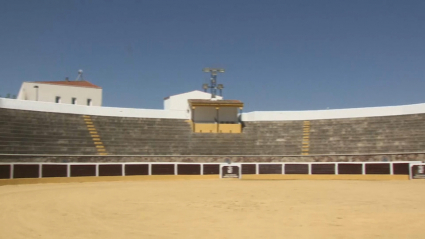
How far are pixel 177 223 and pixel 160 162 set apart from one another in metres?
15.4

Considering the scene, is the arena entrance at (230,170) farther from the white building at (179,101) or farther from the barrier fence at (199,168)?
the white building at (179,101)

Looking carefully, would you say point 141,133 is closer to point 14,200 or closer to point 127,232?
point 14,200

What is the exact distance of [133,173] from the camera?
2386cm

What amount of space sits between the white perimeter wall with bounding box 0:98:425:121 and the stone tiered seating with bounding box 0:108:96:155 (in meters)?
0.56

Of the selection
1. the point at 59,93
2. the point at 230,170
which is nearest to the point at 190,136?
the point at 230,170

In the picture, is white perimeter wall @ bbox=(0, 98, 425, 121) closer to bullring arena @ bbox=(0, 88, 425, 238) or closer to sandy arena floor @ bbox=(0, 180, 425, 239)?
bullring arena @ bbox=(0, 88, 425, 238)

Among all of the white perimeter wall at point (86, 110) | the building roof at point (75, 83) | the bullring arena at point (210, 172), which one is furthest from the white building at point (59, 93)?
the bullring arena at point (210, 172)

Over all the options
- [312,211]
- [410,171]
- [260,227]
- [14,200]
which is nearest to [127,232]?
[260,227]

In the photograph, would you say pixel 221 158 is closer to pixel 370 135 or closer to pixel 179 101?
pixel 370 135

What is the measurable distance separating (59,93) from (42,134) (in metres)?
14.2

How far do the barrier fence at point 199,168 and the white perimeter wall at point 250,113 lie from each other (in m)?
5.49

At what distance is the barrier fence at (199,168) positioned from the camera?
2205 cm

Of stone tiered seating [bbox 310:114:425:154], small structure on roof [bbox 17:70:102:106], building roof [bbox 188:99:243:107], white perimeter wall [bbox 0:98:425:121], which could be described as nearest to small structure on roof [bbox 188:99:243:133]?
building roof [bbox 188:99:243:107]

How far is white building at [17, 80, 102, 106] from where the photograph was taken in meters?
36.8
